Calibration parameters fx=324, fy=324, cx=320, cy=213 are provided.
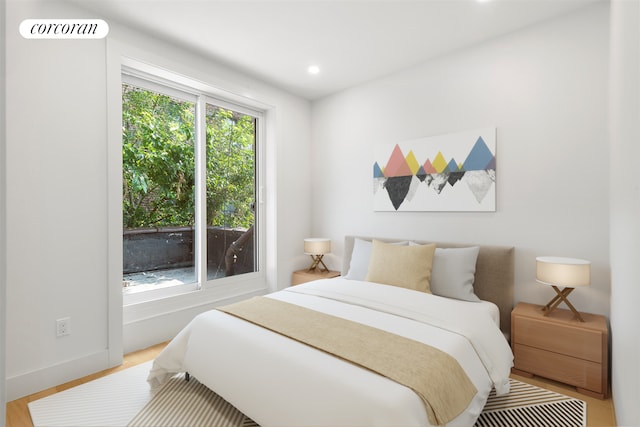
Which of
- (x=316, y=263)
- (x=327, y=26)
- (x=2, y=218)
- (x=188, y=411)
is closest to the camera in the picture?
(x=2, y=218)

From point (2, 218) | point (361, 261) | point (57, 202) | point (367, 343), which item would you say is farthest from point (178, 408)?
point (2, 218)

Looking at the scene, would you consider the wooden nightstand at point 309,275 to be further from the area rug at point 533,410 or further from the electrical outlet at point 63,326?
the electrical outlet at point 63,326

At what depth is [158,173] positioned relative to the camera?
303cm

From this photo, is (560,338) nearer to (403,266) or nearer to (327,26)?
(403,266)

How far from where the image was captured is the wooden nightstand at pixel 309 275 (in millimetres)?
3748

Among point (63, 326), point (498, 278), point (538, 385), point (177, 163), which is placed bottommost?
point (538, 385)

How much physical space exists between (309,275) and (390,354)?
2.27m

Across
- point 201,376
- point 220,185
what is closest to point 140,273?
point 220,185

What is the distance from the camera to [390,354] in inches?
61.9

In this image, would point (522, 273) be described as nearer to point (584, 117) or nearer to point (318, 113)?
point (584, 117)

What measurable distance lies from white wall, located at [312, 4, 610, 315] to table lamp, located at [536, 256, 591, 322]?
0.77ft

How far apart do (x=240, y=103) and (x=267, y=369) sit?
2.94 meters

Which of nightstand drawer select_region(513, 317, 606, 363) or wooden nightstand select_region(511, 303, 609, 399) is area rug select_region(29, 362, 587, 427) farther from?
nightstand drawer select_region(513, 317, 606, 363)

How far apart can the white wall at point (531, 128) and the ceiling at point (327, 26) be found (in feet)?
0.61
